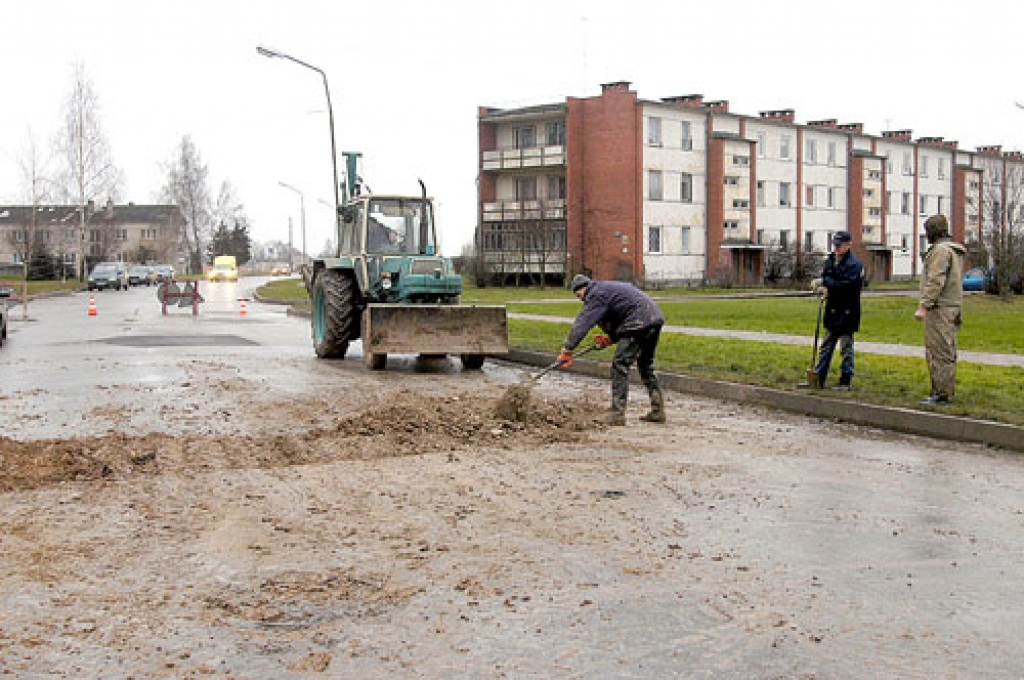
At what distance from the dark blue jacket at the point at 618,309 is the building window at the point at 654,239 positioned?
46.7m

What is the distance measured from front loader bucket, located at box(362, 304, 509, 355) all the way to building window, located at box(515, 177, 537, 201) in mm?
44585

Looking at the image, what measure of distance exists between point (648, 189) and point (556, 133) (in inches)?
254

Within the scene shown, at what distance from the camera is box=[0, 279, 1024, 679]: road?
414cm

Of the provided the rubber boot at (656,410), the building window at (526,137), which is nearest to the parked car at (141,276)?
the building window at (526,137)

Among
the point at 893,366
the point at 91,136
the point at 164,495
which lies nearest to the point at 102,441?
the point at 164,495

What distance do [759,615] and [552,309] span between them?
88.0 ft

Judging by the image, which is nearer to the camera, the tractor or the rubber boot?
the rubber boot

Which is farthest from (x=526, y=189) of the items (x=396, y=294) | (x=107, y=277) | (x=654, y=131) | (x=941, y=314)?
(x=941, y=314)

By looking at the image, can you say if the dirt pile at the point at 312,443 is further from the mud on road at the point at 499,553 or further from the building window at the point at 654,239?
the building window at the point at 654,239

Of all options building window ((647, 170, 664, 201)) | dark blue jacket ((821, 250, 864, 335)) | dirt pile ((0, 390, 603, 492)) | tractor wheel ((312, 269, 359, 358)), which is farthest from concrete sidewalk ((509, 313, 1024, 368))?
building window ((647, 170, 664, 201))

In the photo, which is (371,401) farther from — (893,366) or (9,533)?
(893,366)

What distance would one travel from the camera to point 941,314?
10500 mm

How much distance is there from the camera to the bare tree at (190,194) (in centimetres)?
10325

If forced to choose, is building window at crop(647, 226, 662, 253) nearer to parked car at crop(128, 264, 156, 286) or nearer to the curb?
parked car at crop(128, 264, 156, 286)
